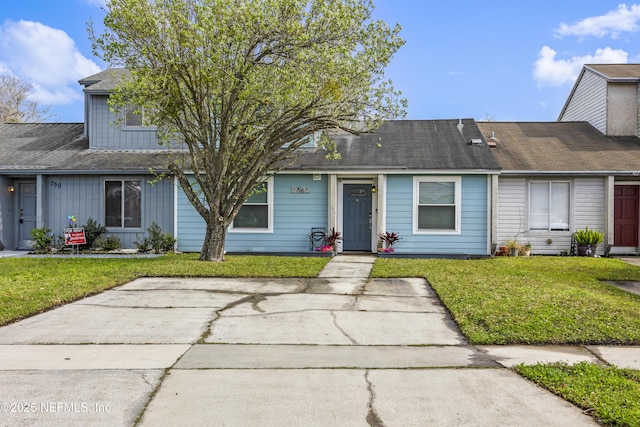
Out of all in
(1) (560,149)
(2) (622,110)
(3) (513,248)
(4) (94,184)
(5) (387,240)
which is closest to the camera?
(5) (387,240)

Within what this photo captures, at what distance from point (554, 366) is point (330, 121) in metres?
7.84

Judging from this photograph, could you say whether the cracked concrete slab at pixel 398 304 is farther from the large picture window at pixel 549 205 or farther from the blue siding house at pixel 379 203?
the large picture window at pixel 549 205

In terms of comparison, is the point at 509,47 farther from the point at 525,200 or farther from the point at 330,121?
the point at 330,121

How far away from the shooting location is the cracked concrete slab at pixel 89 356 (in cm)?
457

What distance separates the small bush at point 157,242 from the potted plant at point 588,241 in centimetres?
1172

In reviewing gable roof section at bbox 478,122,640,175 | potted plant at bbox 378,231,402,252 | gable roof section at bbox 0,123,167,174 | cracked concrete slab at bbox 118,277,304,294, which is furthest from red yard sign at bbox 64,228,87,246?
gable roof section at bbox 478,122,640,175

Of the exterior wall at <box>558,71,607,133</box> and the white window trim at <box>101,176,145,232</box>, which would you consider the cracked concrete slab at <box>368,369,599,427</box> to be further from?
the exterior wall at <box>558,71,607,133</box>

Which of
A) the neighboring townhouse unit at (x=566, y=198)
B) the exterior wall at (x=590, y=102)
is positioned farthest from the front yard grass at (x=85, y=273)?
the exterior wall at (x=590, y=102)

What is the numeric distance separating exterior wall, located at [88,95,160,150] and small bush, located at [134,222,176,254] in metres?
3.01

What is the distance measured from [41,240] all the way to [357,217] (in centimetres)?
912

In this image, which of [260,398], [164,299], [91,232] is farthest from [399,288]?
[91,232]

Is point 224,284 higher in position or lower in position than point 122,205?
lower

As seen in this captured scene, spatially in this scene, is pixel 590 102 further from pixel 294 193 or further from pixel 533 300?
pixel 533 300

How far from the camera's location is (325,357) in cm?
492
